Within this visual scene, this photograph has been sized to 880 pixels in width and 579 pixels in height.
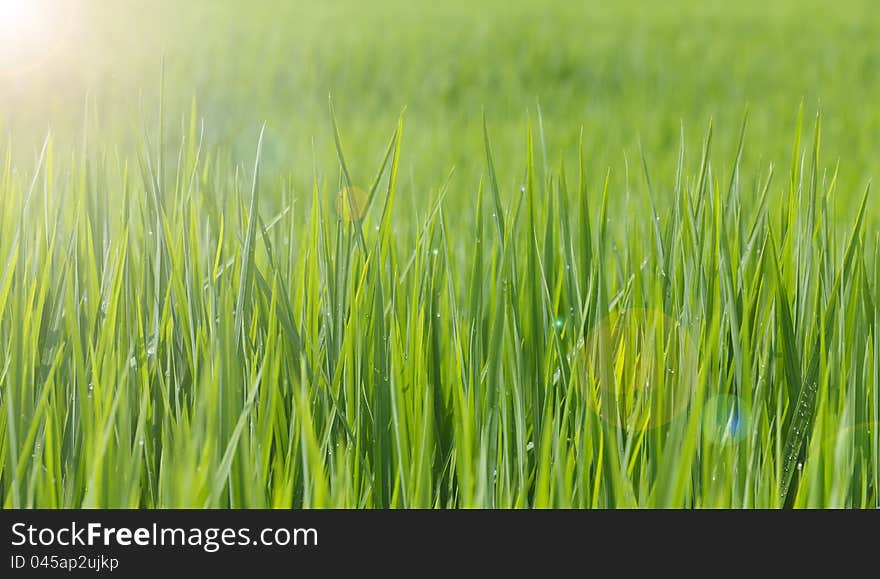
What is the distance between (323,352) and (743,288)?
439 millimetres

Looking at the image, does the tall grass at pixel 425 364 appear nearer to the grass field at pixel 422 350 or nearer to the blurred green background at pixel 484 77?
the grass field at pixel 422 350

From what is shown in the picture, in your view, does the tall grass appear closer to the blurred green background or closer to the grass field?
the grass field

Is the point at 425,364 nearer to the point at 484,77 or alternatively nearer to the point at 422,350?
the point at 422,350

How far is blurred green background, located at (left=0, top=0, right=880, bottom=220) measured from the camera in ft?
11.1

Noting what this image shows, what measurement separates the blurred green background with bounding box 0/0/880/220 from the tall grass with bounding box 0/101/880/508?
171cm

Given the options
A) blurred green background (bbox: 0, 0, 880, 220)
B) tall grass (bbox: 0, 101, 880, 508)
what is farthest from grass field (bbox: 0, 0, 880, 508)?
blurred green background (bbox: 0, 0, 880, 220)

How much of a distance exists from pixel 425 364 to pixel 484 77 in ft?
12.8

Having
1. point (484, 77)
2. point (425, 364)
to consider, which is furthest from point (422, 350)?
point (484, 77)

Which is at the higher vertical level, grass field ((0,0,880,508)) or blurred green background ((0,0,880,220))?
blurred green background ((0,0,880,220))

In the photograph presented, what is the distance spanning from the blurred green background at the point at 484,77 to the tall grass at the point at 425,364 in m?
1.71

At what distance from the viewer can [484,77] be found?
4504 mm

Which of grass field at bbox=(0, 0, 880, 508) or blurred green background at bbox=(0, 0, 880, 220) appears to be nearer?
grass field at bbox=(0, 0, 880, 508)

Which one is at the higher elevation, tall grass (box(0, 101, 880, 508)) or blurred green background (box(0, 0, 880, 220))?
blurred green background (box(0, 0, 880, 220))
